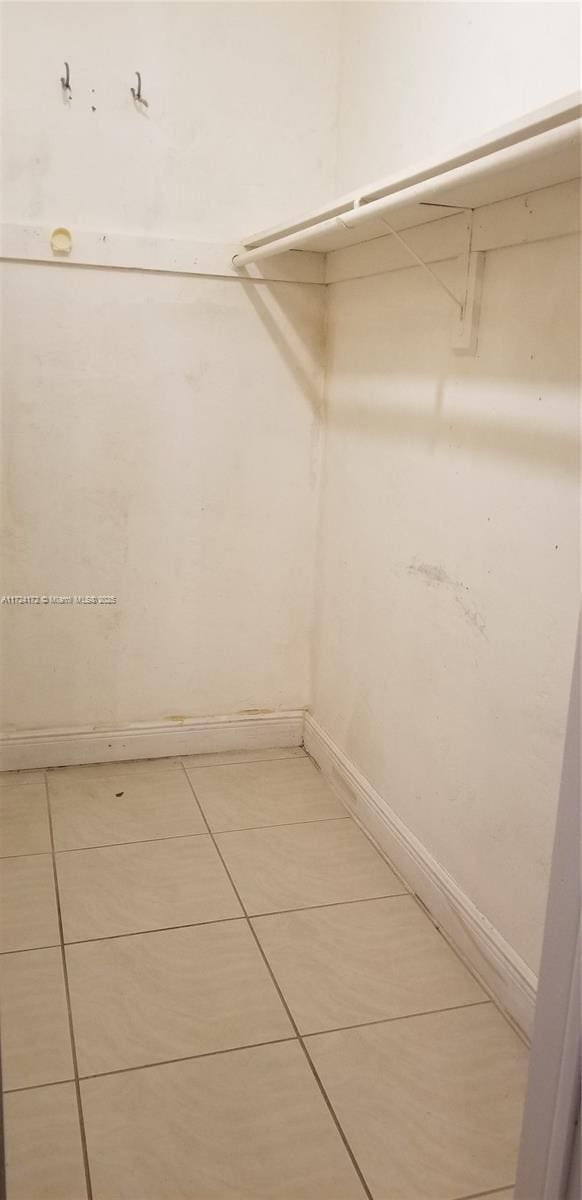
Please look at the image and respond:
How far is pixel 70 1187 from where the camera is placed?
3.96 ft

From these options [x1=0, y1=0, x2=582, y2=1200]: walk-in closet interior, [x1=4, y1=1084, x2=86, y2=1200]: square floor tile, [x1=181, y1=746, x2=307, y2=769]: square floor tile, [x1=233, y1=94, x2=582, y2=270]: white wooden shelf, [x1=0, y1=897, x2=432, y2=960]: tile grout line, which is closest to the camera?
[x1=233, y1=94, x2=582, y2=270]: white wooden shelf

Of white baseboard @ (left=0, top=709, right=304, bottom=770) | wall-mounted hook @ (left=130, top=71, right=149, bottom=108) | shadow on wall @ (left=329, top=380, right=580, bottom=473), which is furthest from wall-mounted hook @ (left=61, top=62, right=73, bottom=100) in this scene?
white baseboard @ (left=0, top=709, right=304, bottom=770)

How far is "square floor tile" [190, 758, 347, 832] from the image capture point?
2.22m

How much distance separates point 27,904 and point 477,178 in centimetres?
156

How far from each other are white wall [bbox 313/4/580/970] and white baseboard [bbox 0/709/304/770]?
280 millimetres

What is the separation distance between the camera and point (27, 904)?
6.00 ft

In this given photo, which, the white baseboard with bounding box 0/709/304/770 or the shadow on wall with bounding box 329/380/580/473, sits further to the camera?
the white baseboard with bounding box 0/709/304/770

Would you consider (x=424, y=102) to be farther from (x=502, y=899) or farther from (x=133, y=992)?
(x=133, y=992)

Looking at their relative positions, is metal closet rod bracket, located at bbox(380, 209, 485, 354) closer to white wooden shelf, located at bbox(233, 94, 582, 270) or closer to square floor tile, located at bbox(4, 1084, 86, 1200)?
white wooden shelf, located at bbox(233, 94, 582, 270)

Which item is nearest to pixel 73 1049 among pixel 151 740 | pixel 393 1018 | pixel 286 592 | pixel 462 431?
pixel 393 1018

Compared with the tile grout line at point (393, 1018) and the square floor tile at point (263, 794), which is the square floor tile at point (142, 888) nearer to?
the square floor tile at point (263, 794)

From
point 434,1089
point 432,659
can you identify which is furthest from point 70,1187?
point 432,659

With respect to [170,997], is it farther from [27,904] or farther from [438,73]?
[438,73]

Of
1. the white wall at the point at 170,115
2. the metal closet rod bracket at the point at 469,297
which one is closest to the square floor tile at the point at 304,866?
the metal closet rod bracket at the point at 469,297
